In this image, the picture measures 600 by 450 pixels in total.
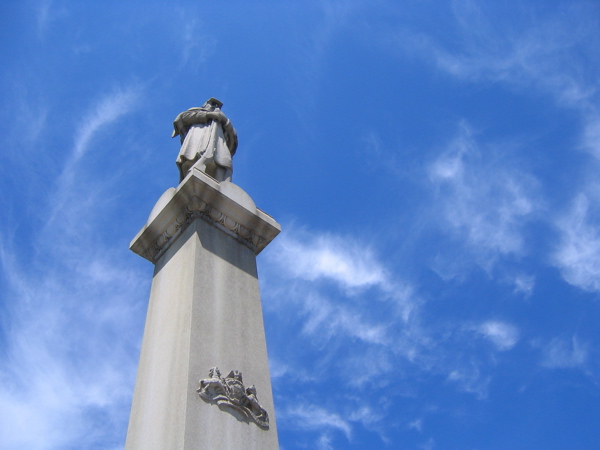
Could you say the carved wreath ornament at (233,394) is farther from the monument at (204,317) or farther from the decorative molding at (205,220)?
the decorative molding at (205,220)

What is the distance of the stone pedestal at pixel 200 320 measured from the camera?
21.0ft

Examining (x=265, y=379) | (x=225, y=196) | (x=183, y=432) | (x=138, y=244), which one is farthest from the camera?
(x=138, y=244)

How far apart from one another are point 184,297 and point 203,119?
4331 millimetres

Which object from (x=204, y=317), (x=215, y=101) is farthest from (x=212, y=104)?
(x=204, y=317)

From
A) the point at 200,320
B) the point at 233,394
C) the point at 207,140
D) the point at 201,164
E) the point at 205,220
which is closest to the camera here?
the point at 233,394

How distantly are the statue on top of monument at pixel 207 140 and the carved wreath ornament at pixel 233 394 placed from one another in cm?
378

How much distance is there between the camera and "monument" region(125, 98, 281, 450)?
6.44 m

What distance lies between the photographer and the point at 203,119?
11.0 metres

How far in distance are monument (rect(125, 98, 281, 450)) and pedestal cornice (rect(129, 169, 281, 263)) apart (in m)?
0.02

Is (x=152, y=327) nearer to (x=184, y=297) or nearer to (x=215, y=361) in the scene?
(x=184, y=297)

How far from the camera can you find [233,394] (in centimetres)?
669

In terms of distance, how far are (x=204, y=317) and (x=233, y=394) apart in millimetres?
1095

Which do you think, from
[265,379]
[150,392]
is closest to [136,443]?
[150,392]

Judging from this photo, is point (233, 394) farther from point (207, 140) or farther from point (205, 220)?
point (207, 140)
